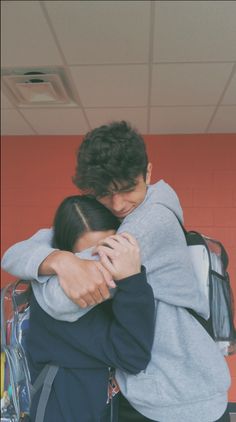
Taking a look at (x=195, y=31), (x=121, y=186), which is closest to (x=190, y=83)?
(x=195, y=31)

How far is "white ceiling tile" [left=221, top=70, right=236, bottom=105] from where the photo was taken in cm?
70

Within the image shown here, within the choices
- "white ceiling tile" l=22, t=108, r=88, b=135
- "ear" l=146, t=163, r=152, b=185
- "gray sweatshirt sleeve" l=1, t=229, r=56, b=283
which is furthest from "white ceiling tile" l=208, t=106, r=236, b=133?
"white ceiling tile" l=22, t=108, r=88, b=135

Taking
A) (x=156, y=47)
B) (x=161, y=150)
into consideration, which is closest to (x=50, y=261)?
(x=161, y=150)

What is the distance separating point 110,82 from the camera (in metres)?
1.55

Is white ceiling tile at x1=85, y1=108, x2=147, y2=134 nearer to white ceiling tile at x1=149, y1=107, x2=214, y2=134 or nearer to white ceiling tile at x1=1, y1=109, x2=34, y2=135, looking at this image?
white ceiling tile at x1=149, y1=107, x2=214, y2=134

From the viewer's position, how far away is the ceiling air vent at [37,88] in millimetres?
1307

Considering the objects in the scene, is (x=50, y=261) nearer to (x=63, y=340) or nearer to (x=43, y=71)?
(x=63, y=340)

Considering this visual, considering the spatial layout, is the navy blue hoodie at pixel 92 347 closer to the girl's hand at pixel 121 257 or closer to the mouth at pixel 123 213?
the girl's hand at pixel 121 257

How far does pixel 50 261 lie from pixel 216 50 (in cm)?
57

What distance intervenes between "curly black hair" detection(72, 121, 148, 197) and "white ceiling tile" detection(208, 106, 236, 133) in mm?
173

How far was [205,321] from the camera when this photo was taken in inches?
22.1

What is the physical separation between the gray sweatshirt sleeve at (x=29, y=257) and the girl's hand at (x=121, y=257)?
4.5 inches

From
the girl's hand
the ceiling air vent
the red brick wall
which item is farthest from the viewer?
the ceiling air vent

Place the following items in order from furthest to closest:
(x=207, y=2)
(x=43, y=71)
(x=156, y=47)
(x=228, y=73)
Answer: (x=43, y=71)
(x=156, y=47)
(x=207, y=2)
(x=228, y=73)
